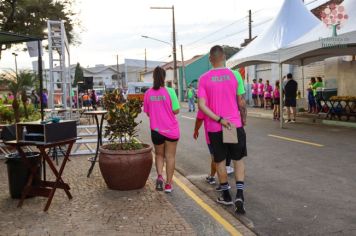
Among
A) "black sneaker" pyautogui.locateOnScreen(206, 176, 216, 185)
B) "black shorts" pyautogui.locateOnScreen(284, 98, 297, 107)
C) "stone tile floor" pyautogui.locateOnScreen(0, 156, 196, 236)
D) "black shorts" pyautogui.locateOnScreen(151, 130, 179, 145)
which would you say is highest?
"black shorts" pyautogui.locateOnScreen(284, 98, 297, 107)

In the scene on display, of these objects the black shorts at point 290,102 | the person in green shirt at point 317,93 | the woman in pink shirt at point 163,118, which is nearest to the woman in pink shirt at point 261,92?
the person in green shirt at point 317,93

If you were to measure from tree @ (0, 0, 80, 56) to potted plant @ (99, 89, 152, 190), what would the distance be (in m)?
17.5

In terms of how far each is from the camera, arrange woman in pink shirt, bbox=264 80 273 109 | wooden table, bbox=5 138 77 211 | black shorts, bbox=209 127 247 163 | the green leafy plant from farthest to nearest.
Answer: woman in pink shirt, bbox=264 80 273 109 → the green leafy plant → wooden table, bbox=5 138 77 211 → black shorts, bbox=209 127 247 163

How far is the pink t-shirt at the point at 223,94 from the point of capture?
5.55 metres

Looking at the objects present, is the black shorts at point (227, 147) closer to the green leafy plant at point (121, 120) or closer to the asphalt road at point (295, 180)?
the asphalt road at point (295, 180)

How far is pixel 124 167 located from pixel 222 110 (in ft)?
6.35

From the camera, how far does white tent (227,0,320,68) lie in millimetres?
15703

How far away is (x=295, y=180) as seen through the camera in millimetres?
7398

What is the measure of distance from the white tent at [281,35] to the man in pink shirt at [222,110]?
10164 millimetres

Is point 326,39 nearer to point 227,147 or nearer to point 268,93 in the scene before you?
point 227,147

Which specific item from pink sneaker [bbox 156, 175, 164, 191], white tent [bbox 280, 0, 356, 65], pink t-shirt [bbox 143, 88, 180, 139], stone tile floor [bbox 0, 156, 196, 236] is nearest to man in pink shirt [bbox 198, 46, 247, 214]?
stone tile floor [bbox 0, 156, 196, 236]

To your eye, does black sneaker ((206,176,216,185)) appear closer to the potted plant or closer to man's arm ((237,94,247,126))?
the potted plant

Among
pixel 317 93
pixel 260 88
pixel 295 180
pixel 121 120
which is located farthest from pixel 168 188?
pixel 260 88

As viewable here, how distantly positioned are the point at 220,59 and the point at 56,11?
21.6 meters
